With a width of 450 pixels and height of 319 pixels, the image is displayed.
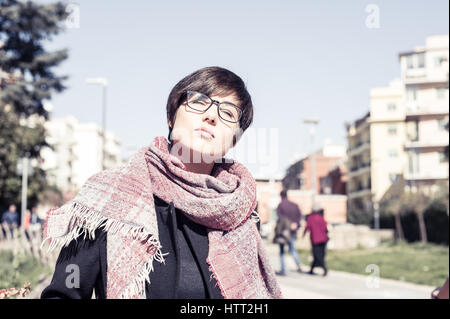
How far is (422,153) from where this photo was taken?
50156mm

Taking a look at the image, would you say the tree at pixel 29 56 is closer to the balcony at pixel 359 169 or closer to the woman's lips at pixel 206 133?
the woman's lips at pixel 206 133

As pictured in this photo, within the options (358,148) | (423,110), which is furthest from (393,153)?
(423,110)

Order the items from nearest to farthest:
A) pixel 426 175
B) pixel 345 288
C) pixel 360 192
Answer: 1. pixel 345 288
2. pixel 426 175
3. pixel 360 192

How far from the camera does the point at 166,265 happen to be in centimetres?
168

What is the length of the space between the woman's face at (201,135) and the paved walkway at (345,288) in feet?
22.1

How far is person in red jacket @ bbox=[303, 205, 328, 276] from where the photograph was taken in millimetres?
13547

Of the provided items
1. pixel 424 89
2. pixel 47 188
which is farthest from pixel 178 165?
pixel 47 188

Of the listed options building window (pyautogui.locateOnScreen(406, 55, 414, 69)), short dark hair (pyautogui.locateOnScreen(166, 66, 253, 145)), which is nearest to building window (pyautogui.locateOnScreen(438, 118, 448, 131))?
building window (pyautogui.locateOnScreen(406, 55, 414, 69))

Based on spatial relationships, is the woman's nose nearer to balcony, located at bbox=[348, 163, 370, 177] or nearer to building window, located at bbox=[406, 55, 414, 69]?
building window, located at bbox=[406, 55, 414, 69]

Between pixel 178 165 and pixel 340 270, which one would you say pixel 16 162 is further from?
pixel 178 165

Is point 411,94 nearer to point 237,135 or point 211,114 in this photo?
point 237,135

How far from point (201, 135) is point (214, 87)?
0.18m

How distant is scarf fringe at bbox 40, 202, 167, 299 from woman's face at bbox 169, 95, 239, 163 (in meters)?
0.27

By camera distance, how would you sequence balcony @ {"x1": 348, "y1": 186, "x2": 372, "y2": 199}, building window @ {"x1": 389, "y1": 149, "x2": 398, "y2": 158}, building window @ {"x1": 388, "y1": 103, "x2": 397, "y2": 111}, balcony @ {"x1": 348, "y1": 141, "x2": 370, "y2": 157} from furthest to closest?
balcony @ {"x1": 348, "y1": 141, "x2": 370, "y2": 157}, balcony @ {"x1": 348, "y1": 186, "x2": 372, "y2": 199}, building window @ {"x1": 389, "y1": 149, "x2": 398, "y2": 158}, building window @ {"x1": 388, "y1": 103, "x2": 397, "y2": 111}
